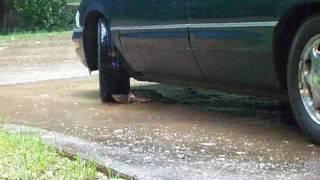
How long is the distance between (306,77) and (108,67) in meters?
2.95

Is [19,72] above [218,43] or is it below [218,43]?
below

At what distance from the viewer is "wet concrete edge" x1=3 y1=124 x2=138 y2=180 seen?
454cm

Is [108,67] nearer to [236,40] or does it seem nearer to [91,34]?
[91,34]

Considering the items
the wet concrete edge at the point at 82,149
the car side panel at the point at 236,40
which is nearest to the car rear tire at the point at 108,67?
the wet concrete edge at the point at 82,149

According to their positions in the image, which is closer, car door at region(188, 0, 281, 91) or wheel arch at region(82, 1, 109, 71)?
car door at region(188, 0, 281, 91)

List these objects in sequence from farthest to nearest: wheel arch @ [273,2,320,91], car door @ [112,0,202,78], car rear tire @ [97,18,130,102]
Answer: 1. car rear tire @ [97,18,130,102]
2. car door @ [112,0,202,78]
3. wheel arch @ [273,2,320,91]

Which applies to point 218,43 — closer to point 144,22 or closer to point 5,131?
point 144,22

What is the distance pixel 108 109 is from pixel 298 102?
101 inches

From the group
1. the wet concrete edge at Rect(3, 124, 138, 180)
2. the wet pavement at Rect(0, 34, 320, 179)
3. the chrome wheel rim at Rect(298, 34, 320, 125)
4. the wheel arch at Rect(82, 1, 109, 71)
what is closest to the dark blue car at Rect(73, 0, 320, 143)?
the chrome wheel rim at Rect(298, 34, 320, 125)

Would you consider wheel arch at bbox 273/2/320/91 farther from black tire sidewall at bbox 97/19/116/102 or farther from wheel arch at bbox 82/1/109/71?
wheel arch at bbox 82/1/109/71

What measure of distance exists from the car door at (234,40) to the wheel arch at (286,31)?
0.16 feet

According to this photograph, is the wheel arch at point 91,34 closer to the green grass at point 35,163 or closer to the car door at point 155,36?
the car door at point 155,36

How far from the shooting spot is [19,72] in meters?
11.4

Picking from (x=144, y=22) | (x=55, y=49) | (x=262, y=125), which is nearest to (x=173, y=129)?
(x=262, y=125)
